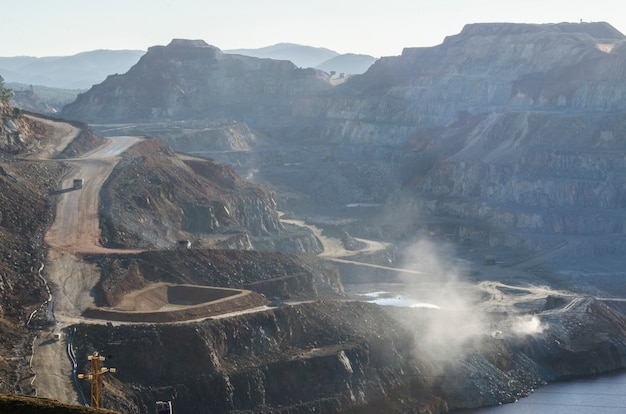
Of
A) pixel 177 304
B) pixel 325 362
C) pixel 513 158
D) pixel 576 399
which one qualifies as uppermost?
pixel 513 158

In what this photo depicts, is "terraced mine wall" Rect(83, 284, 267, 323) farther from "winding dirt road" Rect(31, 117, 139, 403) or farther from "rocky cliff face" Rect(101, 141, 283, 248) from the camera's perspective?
"rocky cliff face" Rect(101, 141, 283, 248)

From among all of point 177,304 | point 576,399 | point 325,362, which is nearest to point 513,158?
point 576,399

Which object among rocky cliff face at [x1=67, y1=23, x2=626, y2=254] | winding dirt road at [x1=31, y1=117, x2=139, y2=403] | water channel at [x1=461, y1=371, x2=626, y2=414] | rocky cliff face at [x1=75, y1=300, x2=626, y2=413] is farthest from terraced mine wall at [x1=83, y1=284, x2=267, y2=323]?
rocky cliff face at [x1=67, y1=23, x2=626, y2=254]

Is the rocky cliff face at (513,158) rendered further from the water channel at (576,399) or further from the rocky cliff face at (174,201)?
the water channel at (576,399)

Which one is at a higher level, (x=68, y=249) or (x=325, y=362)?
(x=68, y=249)

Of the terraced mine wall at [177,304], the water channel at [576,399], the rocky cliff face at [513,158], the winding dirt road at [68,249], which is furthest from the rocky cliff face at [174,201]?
the rocky cliff face at [513,158]

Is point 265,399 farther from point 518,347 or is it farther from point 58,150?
point 58,150

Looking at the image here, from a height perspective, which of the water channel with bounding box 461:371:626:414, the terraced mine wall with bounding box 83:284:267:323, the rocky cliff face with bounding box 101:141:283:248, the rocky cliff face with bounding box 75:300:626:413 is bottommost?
the water channel with bounding box 461:371:626:414

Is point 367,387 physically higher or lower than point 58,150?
lower

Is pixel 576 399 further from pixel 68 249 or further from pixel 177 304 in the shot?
pixel 68 249

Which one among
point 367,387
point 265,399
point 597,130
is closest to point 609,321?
point 367,387

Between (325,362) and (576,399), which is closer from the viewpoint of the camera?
(325,362)
